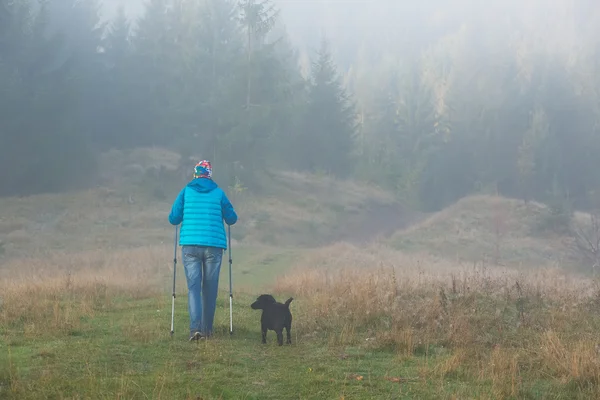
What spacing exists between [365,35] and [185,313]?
3549 inches

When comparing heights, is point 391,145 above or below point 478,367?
above

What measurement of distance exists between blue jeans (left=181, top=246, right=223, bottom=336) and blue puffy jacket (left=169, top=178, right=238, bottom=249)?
0.13 meters

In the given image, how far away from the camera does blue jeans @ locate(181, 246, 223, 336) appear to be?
730 centimetres

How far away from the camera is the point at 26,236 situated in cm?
2653

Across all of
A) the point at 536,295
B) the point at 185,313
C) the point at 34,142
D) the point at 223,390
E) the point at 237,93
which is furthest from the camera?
the point at 237,93

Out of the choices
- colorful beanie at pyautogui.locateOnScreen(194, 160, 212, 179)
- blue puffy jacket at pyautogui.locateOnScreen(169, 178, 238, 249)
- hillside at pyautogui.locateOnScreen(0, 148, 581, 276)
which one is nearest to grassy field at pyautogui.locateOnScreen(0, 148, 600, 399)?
blue puffy jacket at pyautogui.locateOnScreen(169, 178, 238, 249)

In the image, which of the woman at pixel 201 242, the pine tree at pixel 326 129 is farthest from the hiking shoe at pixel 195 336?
the pine tree at pixel 326 129

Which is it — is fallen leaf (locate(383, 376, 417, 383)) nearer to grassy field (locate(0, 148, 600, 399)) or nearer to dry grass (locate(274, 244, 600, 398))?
grassy field (locate(0, 148, 600, 399))

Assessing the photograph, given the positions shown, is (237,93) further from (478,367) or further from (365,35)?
(365,35)

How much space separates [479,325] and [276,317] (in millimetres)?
2768

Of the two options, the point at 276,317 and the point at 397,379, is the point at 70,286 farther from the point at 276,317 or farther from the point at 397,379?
the point at 397,379

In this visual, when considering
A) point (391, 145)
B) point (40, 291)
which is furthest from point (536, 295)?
point (391, 145)

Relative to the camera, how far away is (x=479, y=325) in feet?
25.4

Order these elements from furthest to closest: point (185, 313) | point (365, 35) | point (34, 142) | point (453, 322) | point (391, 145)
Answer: point (365, 35) → point (391, 145) → point (34, 142) → point (185, 313) → point (453, 322)
